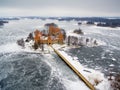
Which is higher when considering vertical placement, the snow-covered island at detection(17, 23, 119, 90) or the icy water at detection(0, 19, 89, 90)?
the snow-covered island at detection(17, 23, 119, 90)

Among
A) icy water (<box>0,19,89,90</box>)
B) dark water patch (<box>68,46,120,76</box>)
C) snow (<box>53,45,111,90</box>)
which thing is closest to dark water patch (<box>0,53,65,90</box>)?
icy water (<box>0,19,89,90</box>)

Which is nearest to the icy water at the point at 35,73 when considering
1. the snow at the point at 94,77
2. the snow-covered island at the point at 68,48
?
the snow at the point at 94,77

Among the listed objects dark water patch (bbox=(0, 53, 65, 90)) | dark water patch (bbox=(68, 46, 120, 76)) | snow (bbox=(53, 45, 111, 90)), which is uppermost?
snow (bbox=(53, 45, 111, 90))

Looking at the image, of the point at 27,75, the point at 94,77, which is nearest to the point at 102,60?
the point at 94,77

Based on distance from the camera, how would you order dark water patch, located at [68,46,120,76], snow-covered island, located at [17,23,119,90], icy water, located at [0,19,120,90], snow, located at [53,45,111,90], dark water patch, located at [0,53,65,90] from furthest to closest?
dark water patch, located at [68,46,120,76] → icy water, located at [0,19,120,90] → snow-covered island, located at [17,23,119,90] → dark water patch, located at [0,53,65,90] → snow, located at [53,45,111,90]

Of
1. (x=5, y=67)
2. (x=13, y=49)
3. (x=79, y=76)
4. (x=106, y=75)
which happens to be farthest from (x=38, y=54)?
(x=106, y=75)

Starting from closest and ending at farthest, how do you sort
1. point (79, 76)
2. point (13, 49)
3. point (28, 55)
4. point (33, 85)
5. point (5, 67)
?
1. point (33, 85)
2. point (79, 76)
3. point (5, 67)
4. point (28, 55)
5. point (13, 49)

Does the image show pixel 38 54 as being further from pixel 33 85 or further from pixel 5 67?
pixel 33 85

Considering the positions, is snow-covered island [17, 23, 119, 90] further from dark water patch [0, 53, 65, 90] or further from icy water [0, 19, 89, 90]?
dark water patch [0, 53, 65, 90]

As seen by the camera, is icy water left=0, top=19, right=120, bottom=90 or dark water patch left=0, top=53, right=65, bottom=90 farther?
icy water left=0, top=19, right=120, bottom=90

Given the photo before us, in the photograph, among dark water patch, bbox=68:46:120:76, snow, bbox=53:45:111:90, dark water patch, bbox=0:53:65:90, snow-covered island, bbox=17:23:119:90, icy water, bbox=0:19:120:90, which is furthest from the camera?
dark water patch, bbox=68:46:120:76

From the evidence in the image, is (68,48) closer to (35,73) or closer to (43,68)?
(43,68)
